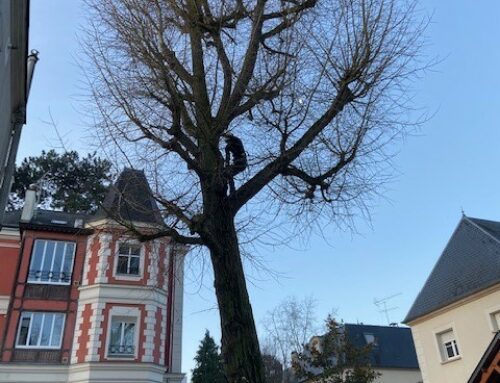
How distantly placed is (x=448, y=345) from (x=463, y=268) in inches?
120

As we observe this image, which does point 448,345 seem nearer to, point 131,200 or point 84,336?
point 84,336

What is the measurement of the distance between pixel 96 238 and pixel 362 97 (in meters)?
3.97

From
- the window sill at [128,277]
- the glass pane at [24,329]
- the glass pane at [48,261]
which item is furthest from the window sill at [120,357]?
the glass pane at [48,261]

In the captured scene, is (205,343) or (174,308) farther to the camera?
(205,343)

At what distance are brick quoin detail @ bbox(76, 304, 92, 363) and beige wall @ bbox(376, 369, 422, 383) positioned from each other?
21.0m

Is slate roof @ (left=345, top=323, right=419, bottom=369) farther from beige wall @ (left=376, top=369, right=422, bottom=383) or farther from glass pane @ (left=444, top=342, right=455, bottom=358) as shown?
glass pane @ (left=444, top=342, right=455, bottom=358)

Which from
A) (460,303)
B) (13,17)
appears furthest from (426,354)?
(13,17)

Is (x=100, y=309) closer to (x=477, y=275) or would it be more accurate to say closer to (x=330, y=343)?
(x=330, y=343)

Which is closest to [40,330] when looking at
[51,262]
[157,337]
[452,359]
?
[51,262]

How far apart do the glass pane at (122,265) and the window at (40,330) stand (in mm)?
2814

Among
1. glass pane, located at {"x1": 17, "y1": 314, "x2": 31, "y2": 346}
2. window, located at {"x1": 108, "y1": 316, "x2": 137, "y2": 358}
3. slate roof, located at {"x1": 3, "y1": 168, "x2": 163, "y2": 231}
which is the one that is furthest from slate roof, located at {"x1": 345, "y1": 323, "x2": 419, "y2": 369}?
slate roof, located at {"x1": 3, "y1": 168, "x2": 163, "y2": 231}

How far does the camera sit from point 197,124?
5.74 metres

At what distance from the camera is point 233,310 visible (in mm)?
4797

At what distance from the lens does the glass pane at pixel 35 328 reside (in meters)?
19.3
